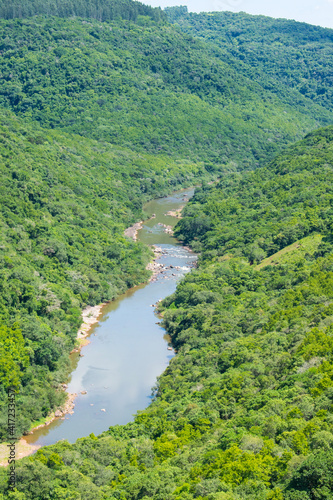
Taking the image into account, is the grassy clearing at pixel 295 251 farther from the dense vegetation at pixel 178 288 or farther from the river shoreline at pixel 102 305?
the river shoreline at pixel 102 305

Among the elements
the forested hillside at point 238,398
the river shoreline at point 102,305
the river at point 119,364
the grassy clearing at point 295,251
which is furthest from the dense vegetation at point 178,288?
the river at point 119,364

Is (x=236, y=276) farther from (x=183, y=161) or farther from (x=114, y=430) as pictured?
(x=183, y=161)

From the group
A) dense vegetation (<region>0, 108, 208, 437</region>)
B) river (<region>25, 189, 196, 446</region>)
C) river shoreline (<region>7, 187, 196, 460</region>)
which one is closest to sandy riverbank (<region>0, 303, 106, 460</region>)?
river shoreline (<region>7, 187, 196, 460</region>)

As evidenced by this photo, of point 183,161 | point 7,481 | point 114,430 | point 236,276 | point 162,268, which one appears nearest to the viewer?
point 7,481

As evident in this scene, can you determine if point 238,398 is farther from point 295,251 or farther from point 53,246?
point 53,246

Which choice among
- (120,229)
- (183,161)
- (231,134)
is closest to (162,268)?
(120,229)
